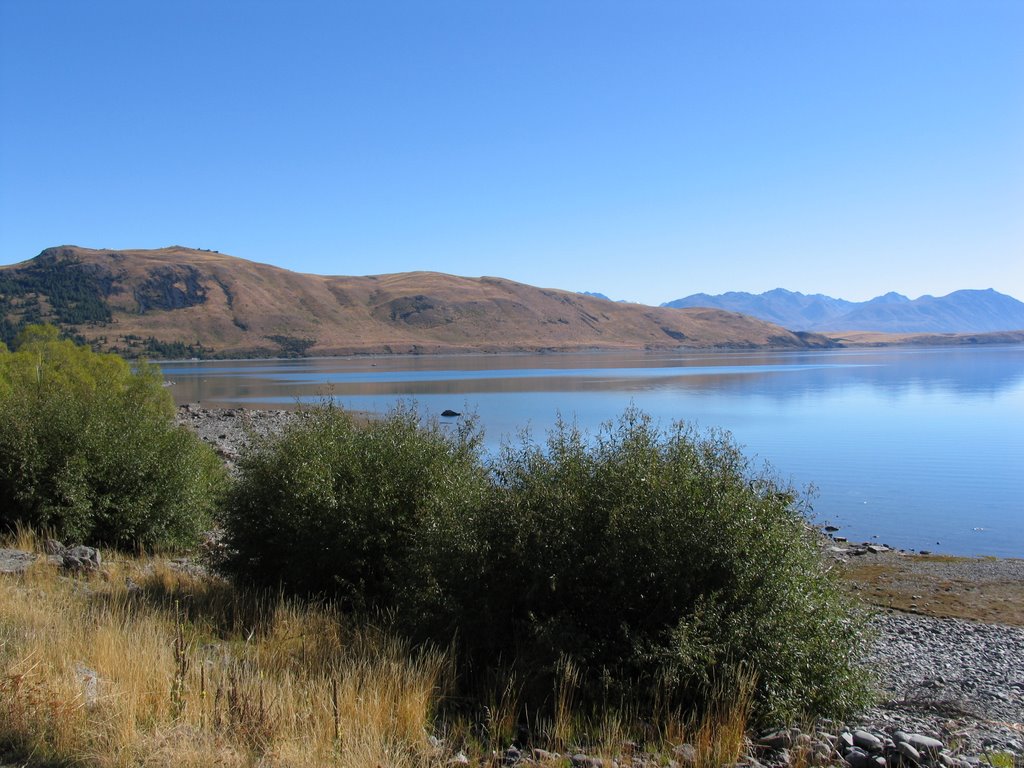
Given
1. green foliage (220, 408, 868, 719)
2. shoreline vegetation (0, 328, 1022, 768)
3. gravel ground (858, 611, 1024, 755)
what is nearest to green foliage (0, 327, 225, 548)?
shoreline vegetation (0, 328, 1022, 768)

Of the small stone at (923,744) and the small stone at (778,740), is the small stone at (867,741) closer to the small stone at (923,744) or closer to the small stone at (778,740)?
the small stone at (923,744)

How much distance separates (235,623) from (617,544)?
15.3ft

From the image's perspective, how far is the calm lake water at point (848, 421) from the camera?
23719mm

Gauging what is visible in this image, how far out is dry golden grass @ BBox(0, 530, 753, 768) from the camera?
17.6ft

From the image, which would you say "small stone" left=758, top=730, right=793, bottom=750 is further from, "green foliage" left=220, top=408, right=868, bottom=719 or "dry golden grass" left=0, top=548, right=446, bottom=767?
"dry golden grass" left=0, top=548, right=446, bottom=767

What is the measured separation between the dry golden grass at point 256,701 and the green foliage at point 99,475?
5930 mm

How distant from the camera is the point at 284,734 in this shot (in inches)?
223

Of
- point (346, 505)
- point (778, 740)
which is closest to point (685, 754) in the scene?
point (778, 740)

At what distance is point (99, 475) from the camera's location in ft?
49.9

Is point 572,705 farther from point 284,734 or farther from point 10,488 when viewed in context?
point 10,488

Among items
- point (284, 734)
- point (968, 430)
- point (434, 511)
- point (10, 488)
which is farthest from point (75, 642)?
point (968, 430)

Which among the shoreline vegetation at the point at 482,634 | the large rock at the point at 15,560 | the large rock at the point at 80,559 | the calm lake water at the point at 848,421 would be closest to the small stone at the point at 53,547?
the large rock at the point at 80,559

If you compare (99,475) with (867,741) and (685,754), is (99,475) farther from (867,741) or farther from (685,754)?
(867,741)

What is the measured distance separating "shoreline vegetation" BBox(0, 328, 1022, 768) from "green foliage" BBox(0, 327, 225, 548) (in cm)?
418
